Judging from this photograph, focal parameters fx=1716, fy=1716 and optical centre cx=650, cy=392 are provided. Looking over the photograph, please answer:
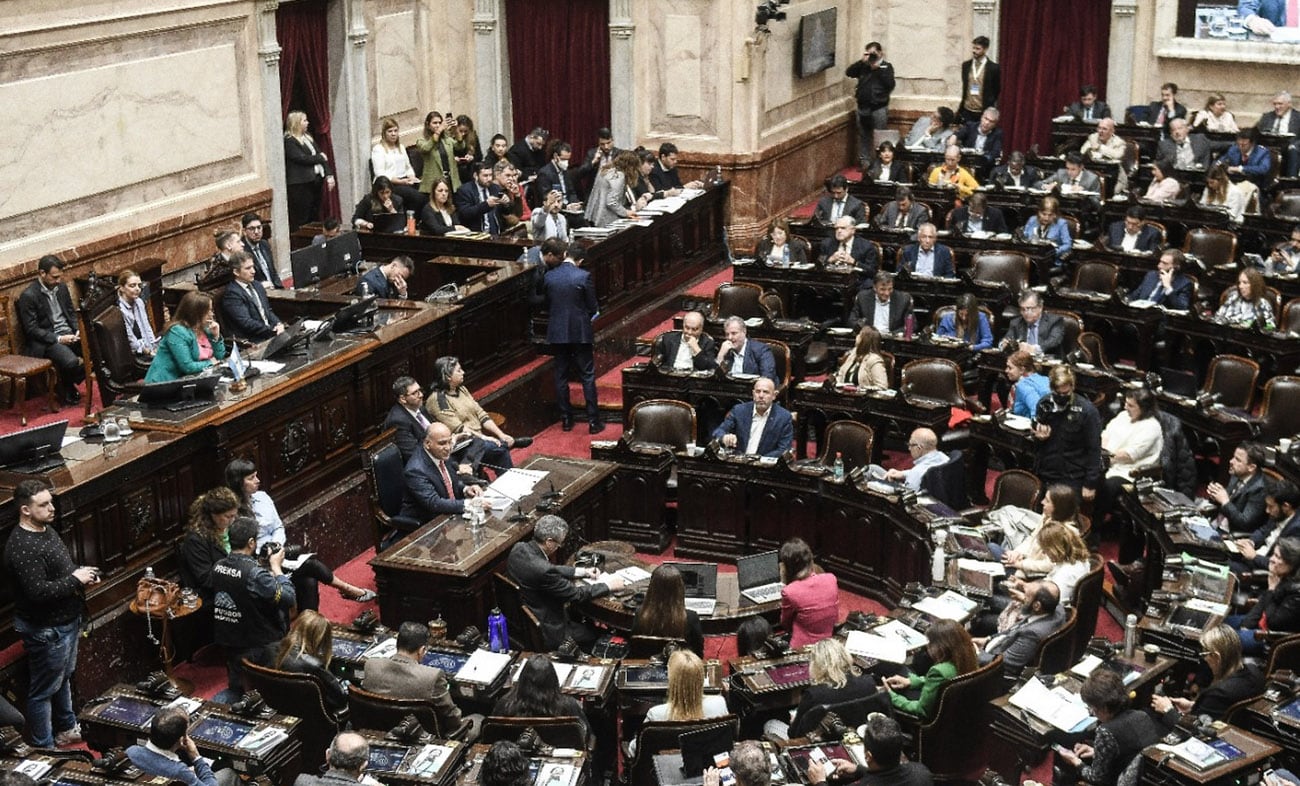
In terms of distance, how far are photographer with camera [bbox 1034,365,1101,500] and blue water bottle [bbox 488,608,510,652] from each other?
12.9ft

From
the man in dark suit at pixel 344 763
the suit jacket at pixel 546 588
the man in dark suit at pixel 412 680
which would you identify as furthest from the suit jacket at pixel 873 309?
the man in dark suit at pixel 344 763

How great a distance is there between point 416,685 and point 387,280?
19.2ft

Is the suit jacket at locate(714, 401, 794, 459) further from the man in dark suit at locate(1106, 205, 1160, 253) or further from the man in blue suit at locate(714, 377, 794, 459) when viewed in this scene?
the man in dark suit at locate(1106, 205, 1160, 253)

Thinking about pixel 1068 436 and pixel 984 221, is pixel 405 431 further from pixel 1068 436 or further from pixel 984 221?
pixel 984 221

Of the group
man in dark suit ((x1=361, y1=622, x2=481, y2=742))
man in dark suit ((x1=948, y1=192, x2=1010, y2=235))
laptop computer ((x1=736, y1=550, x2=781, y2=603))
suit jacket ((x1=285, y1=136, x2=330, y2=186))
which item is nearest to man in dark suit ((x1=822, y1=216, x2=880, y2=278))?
man in dark suit ((x1=948, y1=192, x2=1010, y2=235))

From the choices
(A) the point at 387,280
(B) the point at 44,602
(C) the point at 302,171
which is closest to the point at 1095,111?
(C) the point at 302,171

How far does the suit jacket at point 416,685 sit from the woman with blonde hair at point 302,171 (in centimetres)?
886

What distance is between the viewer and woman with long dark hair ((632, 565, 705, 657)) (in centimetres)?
894

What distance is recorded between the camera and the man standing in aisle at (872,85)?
20391 millimetres

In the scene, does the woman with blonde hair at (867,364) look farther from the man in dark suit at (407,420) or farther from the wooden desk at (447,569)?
the man in dark suit at (407,420)

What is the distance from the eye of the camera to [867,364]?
1262 centimetres

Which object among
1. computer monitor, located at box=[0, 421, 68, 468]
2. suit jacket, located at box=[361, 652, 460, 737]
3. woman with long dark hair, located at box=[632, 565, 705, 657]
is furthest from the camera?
computer monitor, located at box=[0, 421, 68, 468]

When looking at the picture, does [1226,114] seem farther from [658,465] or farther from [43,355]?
[43,355]

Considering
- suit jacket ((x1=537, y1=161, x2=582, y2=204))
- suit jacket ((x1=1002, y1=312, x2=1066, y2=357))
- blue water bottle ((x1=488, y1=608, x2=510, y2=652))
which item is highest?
suit jacket ((x1=537, y1=161, x2=582, y2=204))
